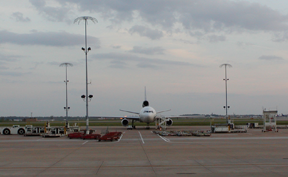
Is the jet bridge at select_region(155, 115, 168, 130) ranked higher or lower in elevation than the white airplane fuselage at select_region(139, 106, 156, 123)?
lower

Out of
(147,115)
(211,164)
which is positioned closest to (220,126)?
(147,115)

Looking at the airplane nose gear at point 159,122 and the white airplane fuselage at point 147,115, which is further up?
the white airplane fuselage at point 147,115

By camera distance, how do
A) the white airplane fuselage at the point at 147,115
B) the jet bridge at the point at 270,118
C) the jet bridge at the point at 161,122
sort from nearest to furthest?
the jet bridge at the point at 270,118, the white airplane fuselage at the point at 147,115, the jet bridge at the point at 161,122

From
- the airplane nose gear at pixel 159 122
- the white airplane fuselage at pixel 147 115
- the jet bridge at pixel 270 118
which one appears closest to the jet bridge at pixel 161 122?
the airplane nose gear at pixel 159 122

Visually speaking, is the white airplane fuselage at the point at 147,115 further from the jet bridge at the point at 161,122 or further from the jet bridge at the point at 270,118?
the jet bridge at the point at 270,118

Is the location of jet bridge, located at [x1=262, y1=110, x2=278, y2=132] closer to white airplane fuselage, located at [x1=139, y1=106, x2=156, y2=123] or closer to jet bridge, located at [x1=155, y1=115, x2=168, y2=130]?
jet bridge, located at [x1=155, y1=115, x2=168, y2=130]

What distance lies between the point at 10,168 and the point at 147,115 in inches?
1538

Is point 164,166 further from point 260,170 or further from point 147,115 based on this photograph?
point 147,115

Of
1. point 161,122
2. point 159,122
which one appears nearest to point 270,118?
point 161,122

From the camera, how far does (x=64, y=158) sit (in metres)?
18.2

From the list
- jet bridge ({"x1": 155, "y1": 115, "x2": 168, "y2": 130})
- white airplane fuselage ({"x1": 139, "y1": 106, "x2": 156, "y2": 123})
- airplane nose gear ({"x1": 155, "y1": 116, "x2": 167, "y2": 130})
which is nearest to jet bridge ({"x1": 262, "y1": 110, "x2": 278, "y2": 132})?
jet bridge ({"x1": 155, "y1": 115, "x2": 168, "y2": 130})

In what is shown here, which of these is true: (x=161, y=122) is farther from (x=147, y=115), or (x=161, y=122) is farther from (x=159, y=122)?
(x=159, y=122)

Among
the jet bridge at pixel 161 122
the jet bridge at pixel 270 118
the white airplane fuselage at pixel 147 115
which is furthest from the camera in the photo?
the jet bridge at pixel 161 122

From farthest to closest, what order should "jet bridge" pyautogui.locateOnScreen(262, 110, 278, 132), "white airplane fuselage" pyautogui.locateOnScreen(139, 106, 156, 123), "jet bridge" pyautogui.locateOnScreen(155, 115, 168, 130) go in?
"jet bridge" pyautogui.locateOnScreen(155, 115, 168, 130)
"white airplane fuselage" pyautogui.locateOnScreen(139, 106, 156, 123)
"jet bridge" pyautogui.locateOnScreen(262, 110, 278, 132)
